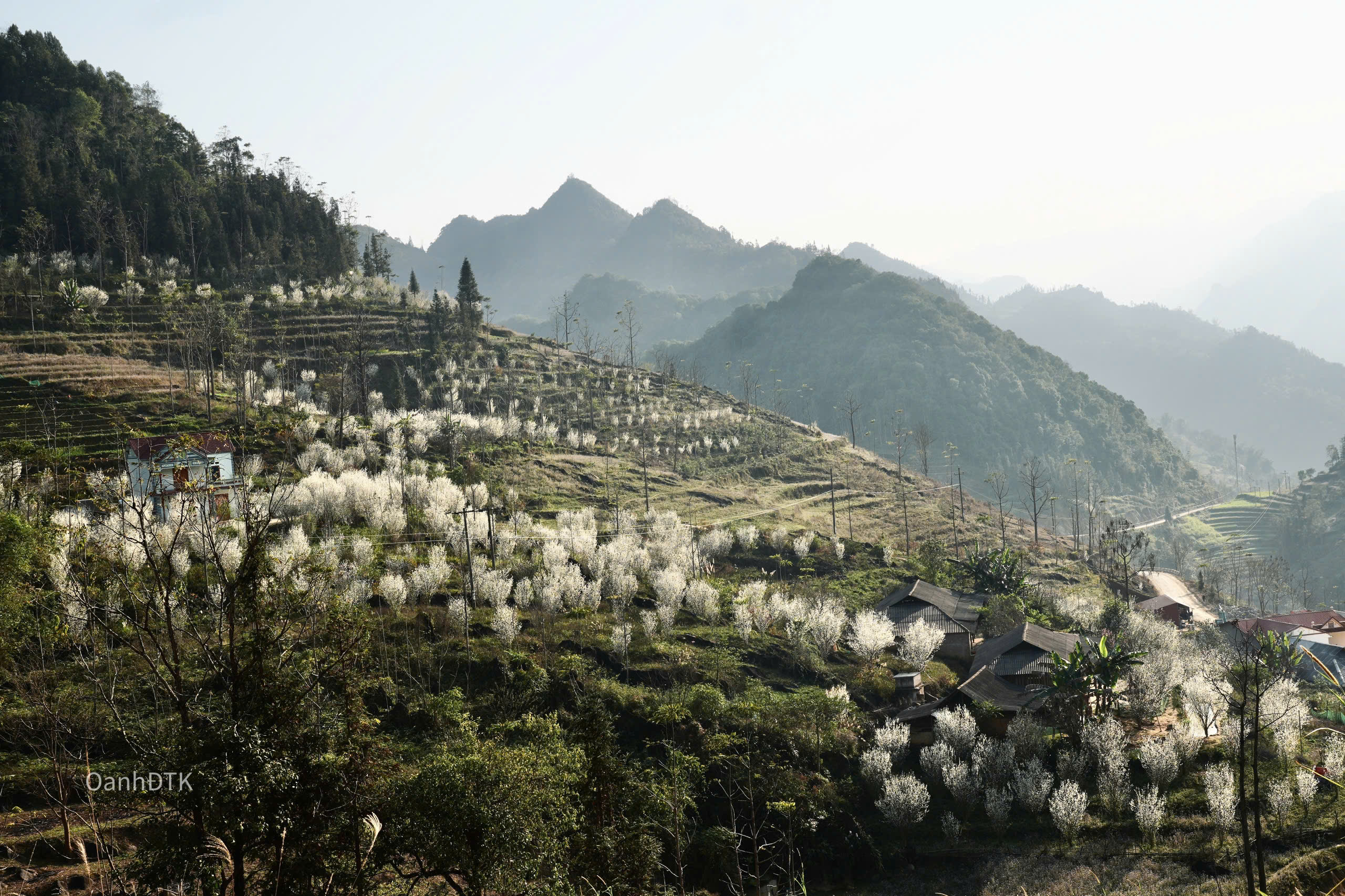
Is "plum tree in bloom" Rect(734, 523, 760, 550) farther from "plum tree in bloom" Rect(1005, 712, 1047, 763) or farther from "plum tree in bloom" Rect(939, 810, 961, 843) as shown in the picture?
"plum tree in bloom" Rect(939, 810, 961, 843)

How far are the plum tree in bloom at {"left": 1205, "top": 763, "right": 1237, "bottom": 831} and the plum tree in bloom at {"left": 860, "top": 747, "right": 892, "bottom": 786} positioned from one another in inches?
440

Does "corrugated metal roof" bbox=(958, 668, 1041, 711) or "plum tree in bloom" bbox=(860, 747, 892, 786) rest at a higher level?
"corrugated metal roof" bbox=(958, 668, 1041, 711)

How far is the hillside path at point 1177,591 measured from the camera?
72175mm

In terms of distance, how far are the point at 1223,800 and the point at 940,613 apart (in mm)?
20600

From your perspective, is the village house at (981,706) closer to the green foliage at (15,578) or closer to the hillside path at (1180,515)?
the green foliage at (15,578)

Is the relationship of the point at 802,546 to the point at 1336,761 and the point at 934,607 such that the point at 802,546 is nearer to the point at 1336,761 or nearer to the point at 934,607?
the point at 934,607

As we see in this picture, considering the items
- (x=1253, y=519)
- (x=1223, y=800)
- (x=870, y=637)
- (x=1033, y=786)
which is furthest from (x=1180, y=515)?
(x=1033, y=786)

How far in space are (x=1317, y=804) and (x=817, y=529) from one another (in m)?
41.7

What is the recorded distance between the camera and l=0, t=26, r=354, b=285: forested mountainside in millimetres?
86562

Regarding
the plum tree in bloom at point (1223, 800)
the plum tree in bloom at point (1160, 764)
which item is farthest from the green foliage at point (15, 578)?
the plum tree in bloom at point (1223, 800)

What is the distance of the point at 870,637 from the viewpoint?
4116 centimetres

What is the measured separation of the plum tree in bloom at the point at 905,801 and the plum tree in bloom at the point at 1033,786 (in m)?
3.90

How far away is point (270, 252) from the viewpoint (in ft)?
332

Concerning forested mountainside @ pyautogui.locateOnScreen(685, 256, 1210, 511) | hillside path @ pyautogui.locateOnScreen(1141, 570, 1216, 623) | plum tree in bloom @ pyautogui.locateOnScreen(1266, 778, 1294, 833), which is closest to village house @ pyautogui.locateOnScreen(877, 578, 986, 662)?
plum tree in bloom @ pyautogui.locateOnScreen(1266, 778, 1294, 833)
